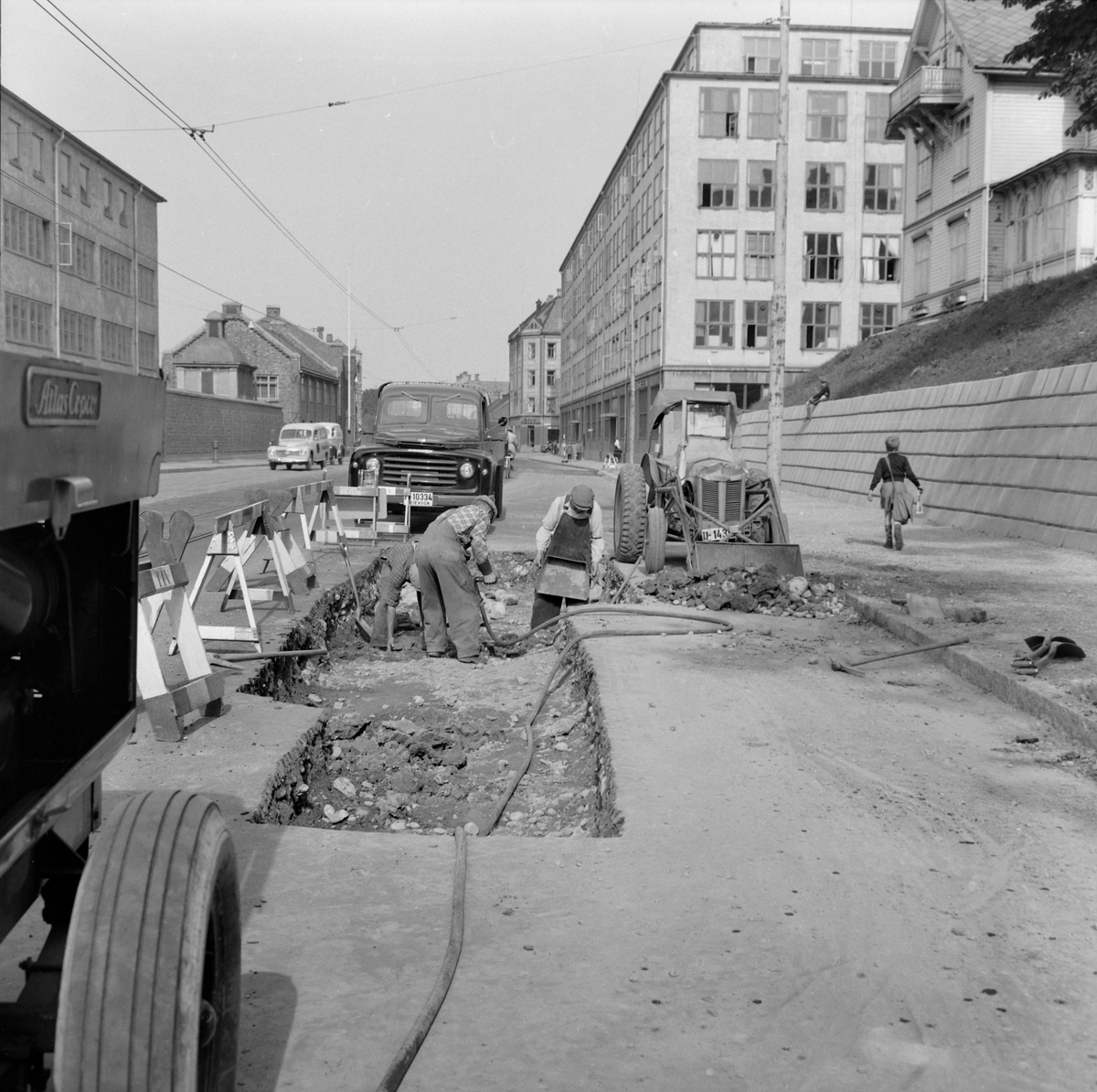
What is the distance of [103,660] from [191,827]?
58 cm

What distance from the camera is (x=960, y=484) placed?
20875 mm

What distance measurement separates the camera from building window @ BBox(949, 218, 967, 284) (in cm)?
3816

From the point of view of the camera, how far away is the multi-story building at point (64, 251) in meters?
1.93

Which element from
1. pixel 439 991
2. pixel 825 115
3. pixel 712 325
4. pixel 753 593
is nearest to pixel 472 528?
pixel 753 593

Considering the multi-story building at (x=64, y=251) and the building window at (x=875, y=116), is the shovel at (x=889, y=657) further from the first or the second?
the building window at (x=875, y=116)

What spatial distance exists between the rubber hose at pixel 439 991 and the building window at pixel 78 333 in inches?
75.2

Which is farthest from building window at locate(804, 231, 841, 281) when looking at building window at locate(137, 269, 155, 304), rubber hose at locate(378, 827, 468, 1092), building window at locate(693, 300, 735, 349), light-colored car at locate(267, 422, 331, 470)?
building window at locate(137, 269, 155, 304)

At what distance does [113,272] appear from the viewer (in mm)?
2432

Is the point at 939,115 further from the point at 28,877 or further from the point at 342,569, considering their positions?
the point at 28,877

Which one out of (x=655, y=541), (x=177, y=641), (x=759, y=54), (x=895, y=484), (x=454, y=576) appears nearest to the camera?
(x=177, y=641)

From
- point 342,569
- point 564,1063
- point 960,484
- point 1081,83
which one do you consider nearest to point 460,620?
point 342,569

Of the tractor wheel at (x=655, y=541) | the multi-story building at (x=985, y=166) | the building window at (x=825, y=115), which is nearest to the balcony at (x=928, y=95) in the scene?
the multi-story building at (x=985, y=166)

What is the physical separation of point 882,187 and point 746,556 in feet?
172

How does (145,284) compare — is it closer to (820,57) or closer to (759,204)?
(759,204)
